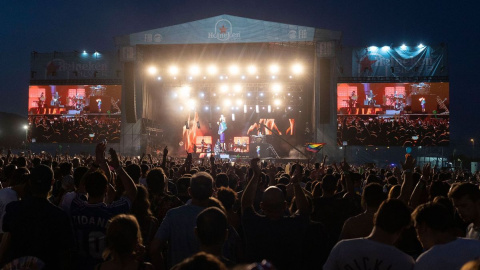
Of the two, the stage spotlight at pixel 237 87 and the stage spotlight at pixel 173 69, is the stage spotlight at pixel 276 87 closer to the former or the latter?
the stage spotlight at pixel 237 87

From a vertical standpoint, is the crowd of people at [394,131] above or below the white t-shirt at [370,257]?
above

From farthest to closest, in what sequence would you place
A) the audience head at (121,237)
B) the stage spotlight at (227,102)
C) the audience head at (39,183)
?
the stage spotlight at (227,102)
the audience head at (39,183)
the audience head at (121,237)

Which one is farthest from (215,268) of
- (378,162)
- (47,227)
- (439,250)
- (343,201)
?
(378,162)

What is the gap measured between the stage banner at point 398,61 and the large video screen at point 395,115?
917 mm

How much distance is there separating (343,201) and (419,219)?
249cm

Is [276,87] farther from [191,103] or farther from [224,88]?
[191,103]

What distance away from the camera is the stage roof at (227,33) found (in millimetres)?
31500

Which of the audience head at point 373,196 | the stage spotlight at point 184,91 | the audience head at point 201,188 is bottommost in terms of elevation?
the audience head at point 373,196

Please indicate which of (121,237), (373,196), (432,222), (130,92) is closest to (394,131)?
(130,92)

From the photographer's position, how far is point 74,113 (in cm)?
3519

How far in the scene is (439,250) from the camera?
305cm


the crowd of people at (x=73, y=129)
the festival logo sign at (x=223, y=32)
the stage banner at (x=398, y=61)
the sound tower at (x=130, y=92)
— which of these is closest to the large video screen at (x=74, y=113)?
the crowd of people at (x=73, y=129)

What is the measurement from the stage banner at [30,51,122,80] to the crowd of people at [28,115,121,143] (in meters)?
3.20

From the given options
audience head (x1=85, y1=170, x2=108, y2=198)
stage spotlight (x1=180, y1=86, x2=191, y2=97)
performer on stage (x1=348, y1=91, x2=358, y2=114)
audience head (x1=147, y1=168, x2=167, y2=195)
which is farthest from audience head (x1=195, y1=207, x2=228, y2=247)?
stage spotlight (x1=180, y1=86, x2=191, y2=97)
